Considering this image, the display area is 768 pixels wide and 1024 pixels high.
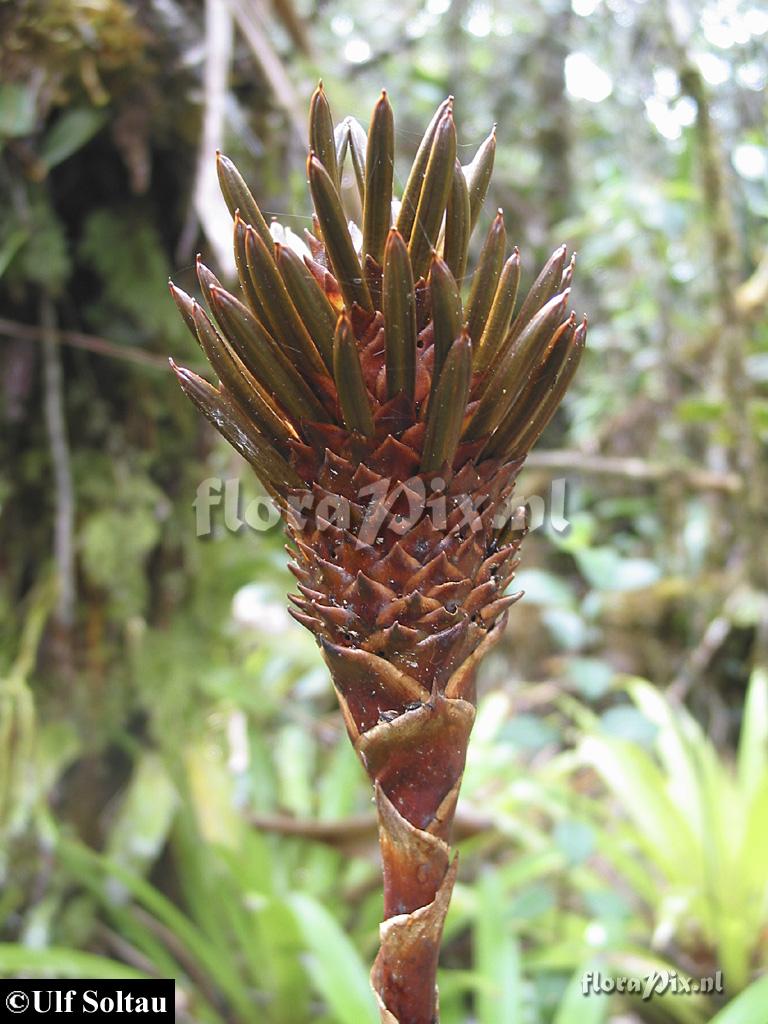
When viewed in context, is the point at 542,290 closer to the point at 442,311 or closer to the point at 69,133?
the point at 442,311

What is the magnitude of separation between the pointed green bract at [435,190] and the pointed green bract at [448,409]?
0.06 meters

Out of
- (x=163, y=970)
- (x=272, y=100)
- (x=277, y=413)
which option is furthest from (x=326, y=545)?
(x=163, y=970)

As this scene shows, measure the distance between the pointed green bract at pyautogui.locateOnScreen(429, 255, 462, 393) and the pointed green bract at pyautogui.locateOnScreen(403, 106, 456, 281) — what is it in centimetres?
4

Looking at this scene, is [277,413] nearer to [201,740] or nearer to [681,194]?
[201,740]

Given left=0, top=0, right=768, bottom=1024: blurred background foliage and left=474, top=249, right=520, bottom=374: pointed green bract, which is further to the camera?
left=0, top=0, right=768, bottom=1024: blurred background foliage

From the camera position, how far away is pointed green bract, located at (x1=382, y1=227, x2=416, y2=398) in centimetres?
22

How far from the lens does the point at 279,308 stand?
24 centimetres

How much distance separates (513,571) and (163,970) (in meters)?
1.29

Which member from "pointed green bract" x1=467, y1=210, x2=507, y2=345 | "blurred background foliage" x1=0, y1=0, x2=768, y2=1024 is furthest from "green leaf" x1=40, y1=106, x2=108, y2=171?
"pointed green bract" x1=467, y1=210, x2=507, y2=345

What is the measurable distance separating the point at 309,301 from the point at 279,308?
0.04 feet

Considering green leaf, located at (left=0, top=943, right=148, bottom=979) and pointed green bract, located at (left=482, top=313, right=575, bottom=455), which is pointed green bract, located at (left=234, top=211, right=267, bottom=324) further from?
green leaf, located at (left=0, top=943, right=148, bottom=979)

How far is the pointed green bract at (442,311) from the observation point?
0.70 ft

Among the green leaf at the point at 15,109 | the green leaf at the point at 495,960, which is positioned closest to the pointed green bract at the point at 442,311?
the green leaf at the point at 15,109

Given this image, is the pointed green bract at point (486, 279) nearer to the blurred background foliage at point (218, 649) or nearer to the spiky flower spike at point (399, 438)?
the spiky flower spike at point (399, 438)
